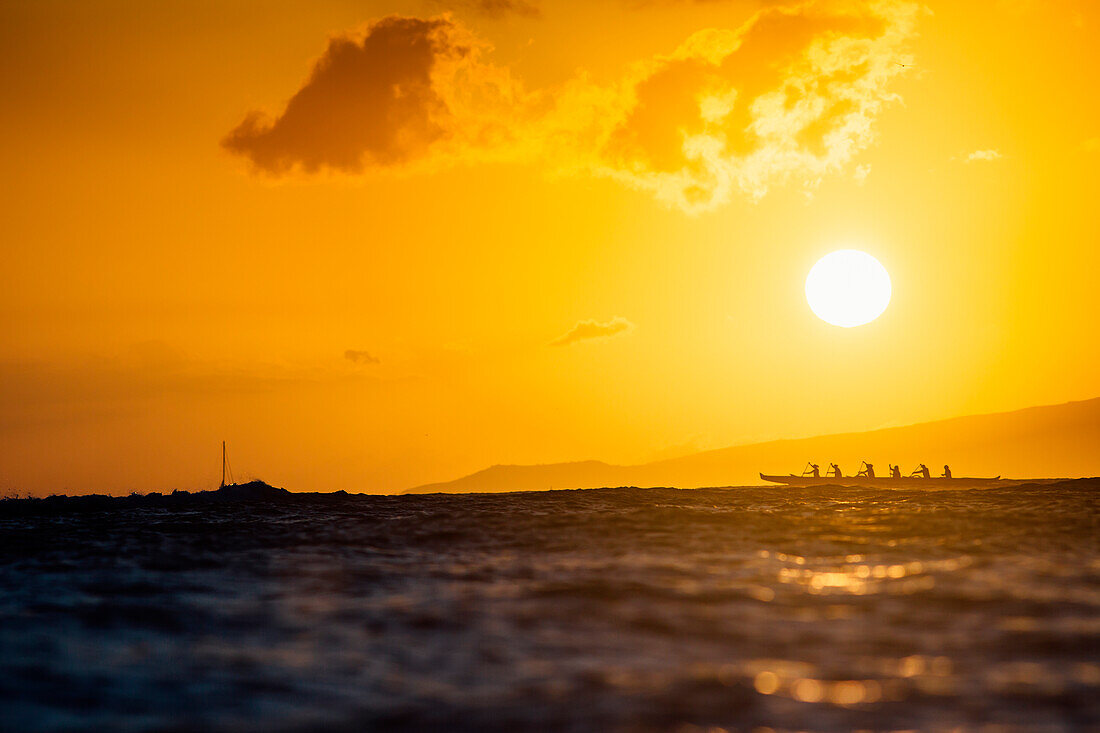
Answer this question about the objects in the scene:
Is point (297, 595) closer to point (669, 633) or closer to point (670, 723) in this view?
point (669, 633)

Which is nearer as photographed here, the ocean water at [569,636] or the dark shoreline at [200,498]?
the ocean water at [569,636]

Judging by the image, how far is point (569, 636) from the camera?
1102 centimetres

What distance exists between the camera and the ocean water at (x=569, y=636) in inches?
314

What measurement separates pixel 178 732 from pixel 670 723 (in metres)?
4.27

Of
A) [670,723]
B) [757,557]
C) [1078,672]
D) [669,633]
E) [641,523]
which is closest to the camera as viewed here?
[670,723]

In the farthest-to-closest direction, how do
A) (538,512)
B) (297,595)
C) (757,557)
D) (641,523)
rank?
(538,512), (641,523), (757,557), (297,595)

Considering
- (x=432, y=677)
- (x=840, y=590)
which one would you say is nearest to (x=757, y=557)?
(x=840, y=590)

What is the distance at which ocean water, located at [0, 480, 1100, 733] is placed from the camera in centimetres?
797

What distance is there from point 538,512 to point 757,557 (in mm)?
18639

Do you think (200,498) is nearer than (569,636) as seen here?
No

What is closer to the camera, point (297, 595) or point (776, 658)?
point (776, 658)

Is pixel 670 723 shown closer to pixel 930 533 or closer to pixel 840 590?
pixel 840 590

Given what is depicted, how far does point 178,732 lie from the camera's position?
309 inches

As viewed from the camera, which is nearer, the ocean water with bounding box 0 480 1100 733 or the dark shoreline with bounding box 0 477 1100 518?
the ocean water with bounding box 0 480 1100 733
